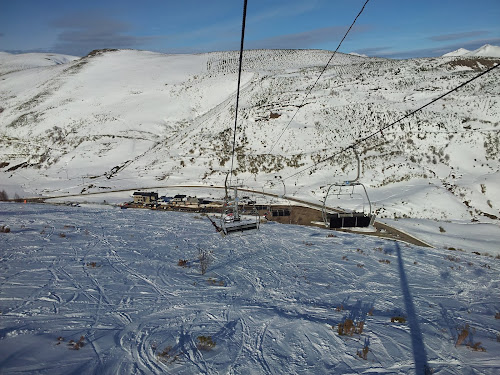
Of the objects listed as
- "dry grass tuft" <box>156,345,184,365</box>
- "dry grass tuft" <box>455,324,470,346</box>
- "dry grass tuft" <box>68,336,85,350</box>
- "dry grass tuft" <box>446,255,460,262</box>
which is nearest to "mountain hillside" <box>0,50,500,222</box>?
"dry grass tuft" <box>446,255,460,262</box>

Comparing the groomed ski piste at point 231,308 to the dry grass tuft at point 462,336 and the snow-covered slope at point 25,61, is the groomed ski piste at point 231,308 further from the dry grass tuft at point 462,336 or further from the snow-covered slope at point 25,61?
the snow-covered slope at point 25,61

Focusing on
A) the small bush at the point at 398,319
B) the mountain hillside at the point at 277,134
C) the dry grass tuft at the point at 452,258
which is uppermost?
the mountain hillside at the point at 277,134

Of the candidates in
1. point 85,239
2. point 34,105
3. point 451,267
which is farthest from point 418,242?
point 34,105

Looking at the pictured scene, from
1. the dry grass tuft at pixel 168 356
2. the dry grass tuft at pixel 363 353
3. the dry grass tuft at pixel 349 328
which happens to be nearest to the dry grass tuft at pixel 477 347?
the dry grass tuft at pixel 349 328

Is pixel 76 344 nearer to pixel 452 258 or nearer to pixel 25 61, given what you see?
pixel 452 258

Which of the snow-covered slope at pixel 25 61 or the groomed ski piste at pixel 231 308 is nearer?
the groomed ski piste at pixel 231 308

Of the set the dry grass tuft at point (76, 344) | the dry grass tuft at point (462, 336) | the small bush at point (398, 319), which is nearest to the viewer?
the dry grass tuft at point (76, 344)

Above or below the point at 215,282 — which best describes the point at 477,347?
above

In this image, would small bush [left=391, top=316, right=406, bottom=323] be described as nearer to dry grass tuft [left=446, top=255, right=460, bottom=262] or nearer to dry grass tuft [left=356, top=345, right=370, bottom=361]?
dry grass tuft [left=356, top=345, right=370, bottom=361]

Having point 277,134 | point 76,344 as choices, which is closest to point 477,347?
point 76,344
